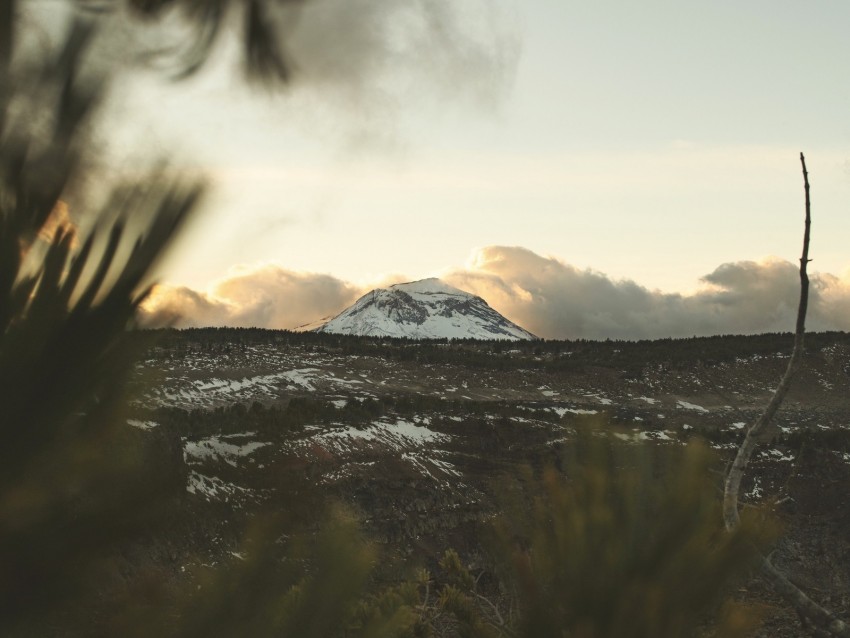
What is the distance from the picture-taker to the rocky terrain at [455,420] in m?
1.42

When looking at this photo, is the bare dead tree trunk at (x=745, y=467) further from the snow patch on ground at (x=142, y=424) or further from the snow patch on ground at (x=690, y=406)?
the snow patch on ground at (x=690, y=406)

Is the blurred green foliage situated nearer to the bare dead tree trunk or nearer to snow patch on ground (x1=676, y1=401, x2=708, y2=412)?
the bare dead tree trunk

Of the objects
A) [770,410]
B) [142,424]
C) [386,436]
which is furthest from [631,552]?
[386,436]

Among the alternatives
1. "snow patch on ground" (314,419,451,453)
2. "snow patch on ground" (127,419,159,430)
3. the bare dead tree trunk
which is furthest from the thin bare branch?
"snow patch on ground" (314,419,451,453)

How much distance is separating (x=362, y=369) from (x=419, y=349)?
33.6 feet

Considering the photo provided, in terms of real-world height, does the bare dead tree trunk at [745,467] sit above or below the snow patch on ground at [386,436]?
above

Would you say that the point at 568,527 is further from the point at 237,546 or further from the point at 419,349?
the point at 419,349

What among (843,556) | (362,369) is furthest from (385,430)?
(362,369)

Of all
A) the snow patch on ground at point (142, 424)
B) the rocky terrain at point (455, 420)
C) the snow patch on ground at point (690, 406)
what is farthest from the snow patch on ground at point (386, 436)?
the snow patch on ground at point (690, 406)

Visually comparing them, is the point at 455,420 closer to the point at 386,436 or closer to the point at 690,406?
the point at 386,436

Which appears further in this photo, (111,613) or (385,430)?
(385,430)

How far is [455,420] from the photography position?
87.8ft

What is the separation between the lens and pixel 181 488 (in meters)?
1.31

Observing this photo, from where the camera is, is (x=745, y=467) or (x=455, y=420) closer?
(x=745, y=467)
